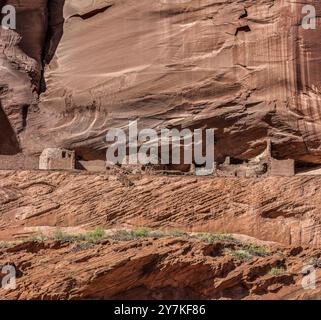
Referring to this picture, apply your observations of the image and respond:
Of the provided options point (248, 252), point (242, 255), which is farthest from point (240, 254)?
point (248, 252)

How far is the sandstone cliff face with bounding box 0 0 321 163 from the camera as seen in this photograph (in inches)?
749

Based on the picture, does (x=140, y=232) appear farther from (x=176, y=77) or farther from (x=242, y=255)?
(x=176, y=77)

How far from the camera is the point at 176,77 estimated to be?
19484 millimetres

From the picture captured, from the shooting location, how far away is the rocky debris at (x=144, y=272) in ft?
40.0

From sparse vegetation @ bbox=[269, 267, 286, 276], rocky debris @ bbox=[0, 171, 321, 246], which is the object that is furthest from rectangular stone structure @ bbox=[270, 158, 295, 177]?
sparse vegetation @ bbox=[269, 267, 286, 276]

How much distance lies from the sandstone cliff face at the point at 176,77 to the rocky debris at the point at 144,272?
6.09 m

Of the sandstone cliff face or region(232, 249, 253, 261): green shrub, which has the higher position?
the sandstone cliff face

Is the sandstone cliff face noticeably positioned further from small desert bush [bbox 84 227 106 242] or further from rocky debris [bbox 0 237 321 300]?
rocky debris [bbox 0 237 321 300]

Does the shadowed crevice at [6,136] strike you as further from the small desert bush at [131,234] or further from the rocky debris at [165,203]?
the small desert bush at [131,234]

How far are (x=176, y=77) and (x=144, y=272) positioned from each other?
7.79 metres

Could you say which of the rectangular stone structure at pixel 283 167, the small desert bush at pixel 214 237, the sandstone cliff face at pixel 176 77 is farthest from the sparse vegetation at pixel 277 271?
the sandstone cliff face at pixel 176 77

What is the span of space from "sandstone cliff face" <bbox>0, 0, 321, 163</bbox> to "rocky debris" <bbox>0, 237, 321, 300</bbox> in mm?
6087
